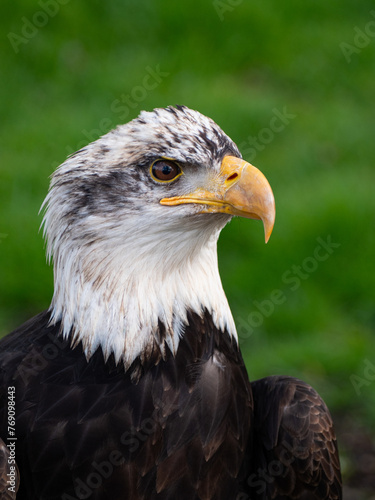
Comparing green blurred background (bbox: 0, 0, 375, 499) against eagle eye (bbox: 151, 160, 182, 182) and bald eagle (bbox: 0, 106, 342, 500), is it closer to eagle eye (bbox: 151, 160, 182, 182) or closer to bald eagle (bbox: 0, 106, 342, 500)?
bald eagle (bbox: 0, 106, 342, 500)

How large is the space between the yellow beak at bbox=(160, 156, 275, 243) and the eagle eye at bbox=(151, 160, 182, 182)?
0.09m

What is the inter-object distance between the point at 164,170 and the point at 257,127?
5002mm

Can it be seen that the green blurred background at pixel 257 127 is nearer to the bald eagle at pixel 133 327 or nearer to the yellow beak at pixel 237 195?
the bald eagle at pixel 133 327

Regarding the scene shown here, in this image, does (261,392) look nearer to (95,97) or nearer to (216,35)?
(95,97)

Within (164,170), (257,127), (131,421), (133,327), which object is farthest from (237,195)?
(257,127)

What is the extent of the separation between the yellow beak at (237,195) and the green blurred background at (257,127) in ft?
10.2

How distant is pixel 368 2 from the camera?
32.3ft

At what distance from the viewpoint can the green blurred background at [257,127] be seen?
22.7 feet

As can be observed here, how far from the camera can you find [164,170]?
343 centimetres

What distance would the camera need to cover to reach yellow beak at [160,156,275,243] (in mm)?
3342

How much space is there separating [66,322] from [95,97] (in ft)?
18.0

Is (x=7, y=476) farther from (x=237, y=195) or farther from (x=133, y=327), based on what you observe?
(x=237, y=195)

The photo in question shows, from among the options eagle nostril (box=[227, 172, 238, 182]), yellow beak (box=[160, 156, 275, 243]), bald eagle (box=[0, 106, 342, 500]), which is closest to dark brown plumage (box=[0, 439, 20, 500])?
bald eagle (box=[0, 106, 342, 500])

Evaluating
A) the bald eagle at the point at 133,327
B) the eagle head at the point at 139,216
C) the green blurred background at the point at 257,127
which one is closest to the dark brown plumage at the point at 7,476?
the bald eagle at the point at 133,327
